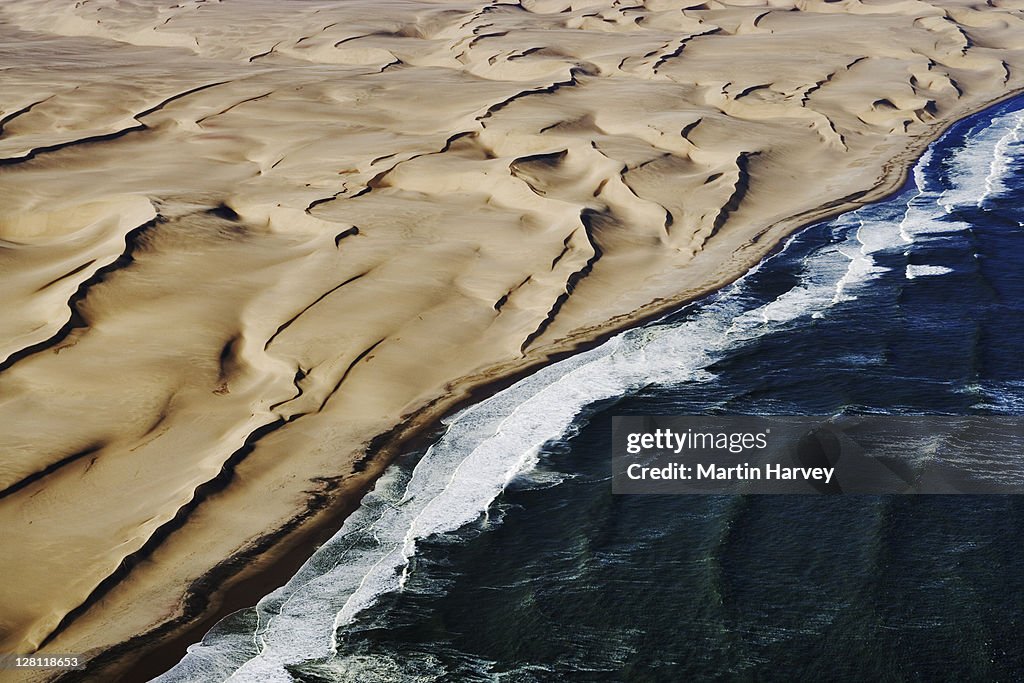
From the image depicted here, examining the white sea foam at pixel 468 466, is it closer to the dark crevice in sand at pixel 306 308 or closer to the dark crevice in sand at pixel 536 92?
the dark crevice in sand at pixel 306 308

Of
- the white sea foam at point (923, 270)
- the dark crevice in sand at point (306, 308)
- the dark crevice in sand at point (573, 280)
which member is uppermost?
the dark crevice in sand at point (306, 308)

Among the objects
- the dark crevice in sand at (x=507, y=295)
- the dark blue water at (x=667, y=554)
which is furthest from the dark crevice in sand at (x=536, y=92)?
the dark blue water at (x=667, y=554)

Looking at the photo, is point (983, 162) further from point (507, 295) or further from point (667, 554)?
point (667, 554)

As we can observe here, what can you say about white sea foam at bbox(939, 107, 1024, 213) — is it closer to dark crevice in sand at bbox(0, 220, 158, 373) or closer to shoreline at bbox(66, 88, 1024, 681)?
shoreline at bbox(66, 88, 1024, 681)

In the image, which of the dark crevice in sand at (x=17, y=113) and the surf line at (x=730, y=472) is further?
the dark crevice in sand at (x=17, y=113)

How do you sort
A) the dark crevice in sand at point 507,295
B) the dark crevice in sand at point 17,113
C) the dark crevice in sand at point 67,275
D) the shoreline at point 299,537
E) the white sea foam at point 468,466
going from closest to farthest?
the shoreline at point 299,537 < the white sea foam at point 468,466 < the dark crevice in sand at point 67,275 < the dark crevice in sand at point 507,295 < the dark crevice in sand at point 17,113

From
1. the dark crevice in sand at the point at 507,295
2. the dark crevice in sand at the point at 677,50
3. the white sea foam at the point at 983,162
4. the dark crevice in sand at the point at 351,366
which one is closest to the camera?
the dark crevice in sand at the point at 351,366

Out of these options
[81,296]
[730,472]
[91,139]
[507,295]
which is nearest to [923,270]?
[507,295]

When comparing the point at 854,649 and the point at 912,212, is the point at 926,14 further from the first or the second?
the point at 854,649
